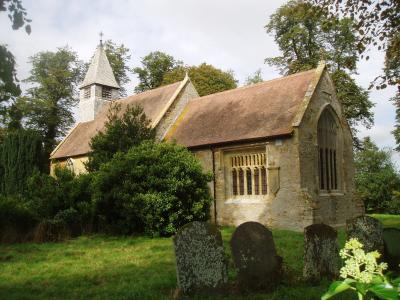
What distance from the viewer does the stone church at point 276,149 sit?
16.5 m

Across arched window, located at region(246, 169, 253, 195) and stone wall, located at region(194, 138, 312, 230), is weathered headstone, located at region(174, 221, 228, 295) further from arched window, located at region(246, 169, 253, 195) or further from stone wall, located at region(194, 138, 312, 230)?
arched window, located at region(246, 169, 253, 195)

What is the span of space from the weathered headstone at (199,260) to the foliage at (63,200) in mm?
8782

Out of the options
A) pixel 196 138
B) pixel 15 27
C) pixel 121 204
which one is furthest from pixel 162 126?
pixel 15 27

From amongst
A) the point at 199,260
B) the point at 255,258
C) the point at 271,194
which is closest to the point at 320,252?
the point at 255,258

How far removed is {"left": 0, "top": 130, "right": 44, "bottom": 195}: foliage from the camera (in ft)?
99.0

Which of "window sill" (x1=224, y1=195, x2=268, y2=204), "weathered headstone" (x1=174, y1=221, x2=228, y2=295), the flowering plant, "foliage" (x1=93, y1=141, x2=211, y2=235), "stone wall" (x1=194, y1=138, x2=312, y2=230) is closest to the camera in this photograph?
the flowering plant

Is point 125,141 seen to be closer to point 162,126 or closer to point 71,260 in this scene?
point 162,126

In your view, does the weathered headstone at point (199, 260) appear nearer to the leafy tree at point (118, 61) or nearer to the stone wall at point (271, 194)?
the stone wall at point (271, 194)

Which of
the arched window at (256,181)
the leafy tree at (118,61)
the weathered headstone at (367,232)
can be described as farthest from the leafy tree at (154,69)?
the weathered headstone at (367,232)

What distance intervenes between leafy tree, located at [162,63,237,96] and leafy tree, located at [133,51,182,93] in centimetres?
413

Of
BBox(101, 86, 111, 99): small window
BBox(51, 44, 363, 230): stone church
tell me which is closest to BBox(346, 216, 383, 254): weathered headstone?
BBox(51, 44, 363, 230): stone church

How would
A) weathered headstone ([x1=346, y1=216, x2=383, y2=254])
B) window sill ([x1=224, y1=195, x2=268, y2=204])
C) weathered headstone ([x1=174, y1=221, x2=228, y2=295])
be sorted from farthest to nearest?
window sill ([x1=224, y1=195, x2=268, y2=204]) → weathered headstone ([x1=346, y1=216, x2=383, y2=254]) → weathered headstone ([x1=174, y1=221, x2=228, y2=295])

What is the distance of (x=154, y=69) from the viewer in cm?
4181

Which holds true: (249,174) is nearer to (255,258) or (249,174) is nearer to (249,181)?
(249,181)
